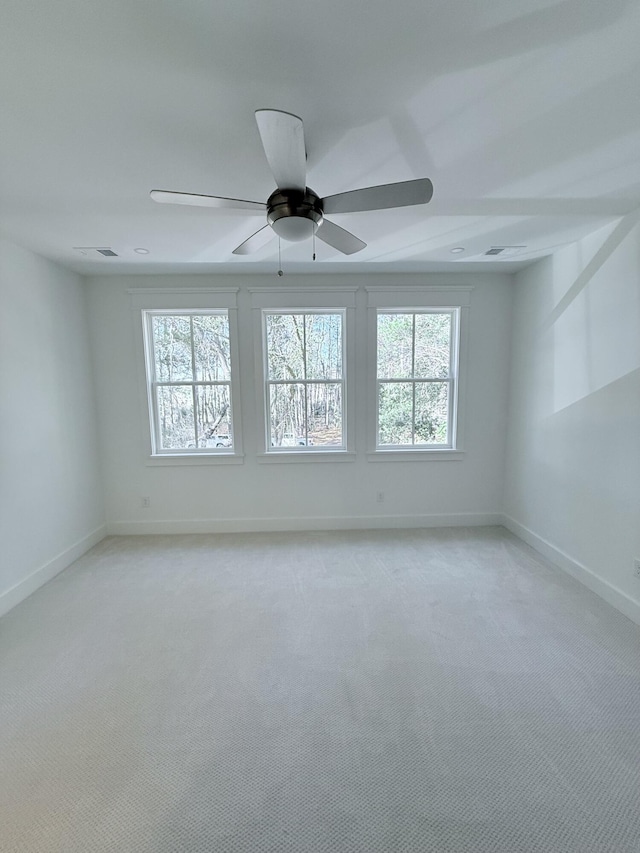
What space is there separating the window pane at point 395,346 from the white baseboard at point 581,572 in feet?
6.24

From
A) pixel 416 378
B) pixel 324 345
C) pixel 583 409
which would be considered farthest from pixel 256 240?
pixel 583 409

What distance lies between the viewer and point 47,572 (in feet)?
9.11

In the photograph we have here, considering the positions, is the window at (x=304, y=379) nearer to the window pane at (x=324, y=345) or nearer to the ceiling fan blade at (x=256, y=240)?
the window pane at (x=324, y=345)

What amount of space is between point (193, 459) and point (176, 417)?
49 centimetres

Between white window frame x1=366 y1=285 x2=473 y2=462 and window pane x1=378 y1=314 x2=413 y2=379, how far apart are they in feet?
0.28

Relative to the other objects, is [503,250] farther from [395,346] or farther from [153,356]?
[153,356]

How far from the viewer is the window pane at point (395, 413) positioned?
363 cm

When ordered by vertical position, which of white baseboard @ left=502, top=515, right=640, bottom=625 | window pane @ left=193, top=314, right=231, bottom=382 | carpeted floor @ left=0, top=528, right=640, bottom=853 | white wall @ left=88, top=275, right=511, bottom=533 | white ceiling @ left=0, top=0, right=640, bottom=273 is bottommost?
carpeted floor @ left=0, top=528, right=640, bottom=853

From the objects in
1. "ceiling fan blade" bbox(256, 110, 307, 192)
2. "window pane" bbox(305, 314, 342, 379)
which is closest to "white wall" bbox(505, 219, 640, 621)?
"window pane" bbox(305, 314, 342, 379)

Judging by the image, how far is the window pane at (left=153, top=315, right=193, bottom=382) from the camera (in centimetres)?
354

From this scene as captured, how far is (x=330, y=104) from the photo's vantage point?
4.26 ft

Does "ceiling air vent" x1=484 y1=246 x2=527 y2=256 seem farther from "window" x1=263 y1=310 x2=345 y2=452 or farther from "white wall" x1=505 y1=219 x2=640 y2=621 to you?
"window" x1=263 y1=310 x2=345 y2=452

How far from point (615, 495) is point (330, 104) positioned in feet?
9.35

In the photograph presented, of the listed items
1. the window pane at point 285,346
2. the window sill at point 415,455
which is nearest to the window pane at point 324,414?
the window pane at point 285,346
